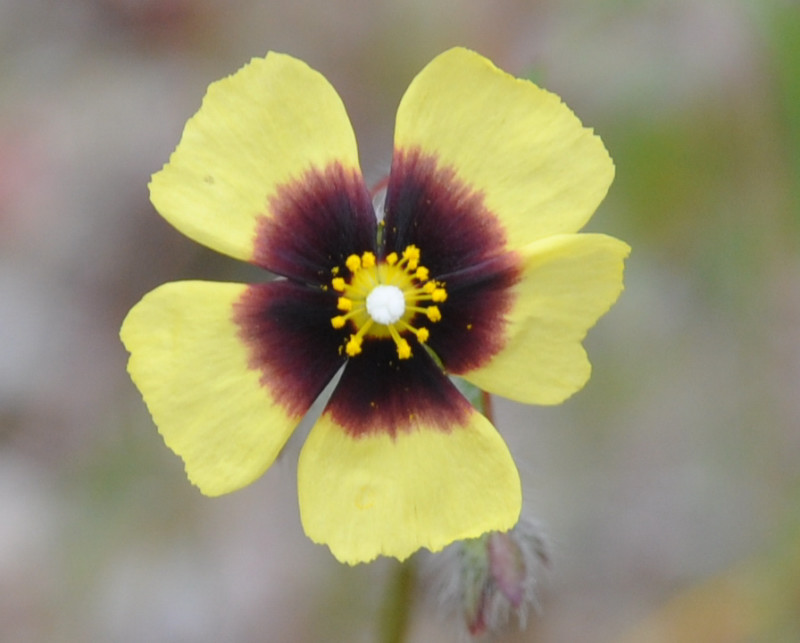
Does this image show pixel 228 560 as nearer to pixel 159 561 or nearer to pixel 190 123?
pixel 159 561

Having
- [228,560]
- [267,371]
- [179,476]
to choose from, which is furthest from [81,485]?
[267,371]

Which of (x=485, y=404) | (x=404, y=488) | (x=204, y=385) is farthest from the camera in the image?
(x=485, y=404)

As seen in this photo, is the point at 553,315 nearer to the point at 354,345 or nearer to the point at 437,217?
the point at 437,217

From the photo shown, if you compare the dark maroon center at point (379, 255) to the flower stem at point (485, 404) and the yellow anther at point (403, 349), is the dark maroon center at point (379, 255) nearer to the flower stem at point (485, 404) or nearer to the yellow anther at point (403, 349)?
the yellow anther at point (403, 349)

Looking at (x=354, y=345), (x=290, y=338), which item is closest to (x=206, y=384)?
(x=290, y=338)

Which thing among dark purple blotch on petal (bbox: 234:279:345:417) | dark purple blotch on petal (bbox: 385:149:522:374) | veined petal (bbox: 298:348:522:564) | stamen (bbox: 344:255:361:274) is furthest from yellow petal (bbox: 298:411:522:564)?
stamen (bbox: 344:255:361:274)
